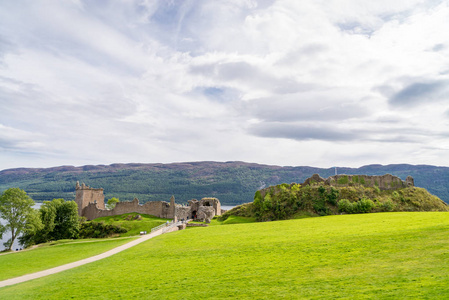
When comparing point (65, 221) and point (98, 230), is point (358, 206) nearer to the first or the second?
point (98, 230)

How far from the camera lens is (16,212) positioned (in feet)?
135

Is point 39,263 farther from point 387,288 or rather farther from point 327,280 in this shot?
point 387,288

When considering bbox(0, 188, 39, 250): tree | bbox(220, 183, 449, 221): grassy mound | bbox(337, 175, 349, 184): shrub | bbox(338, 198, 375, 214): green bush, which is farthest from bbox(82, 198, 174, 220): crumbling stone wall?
bbox(338, 198, 375, 214): green bush

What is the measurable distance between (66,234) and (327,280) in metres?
48.7

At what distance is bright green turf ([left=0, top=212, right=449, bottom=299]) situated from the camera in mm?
9672

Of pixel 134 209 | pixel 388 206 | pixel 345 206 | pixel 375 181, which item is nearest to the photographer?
pixel 388 206

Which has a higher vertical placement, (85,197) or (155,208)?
(85,197)

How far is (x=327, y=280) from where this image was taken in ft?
35.1

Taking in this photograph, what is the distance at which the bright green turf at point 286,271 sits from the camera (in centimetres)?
967

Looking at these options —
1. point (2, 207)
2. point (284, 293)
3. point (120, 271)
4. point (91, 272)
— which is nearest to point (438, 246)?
point (284, 293)

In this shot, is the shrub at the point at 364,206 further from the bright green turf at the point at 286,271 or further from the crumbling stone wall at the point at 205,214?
the crumbling stone wall at the point at 205,214

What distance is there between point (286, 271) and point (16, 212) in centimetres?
4279

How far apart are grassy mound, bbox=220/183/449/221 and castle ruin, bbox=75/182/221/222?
11.9 meters

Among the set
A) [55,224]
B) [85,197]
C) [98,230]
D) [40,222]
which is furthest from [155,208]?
[40,222]
